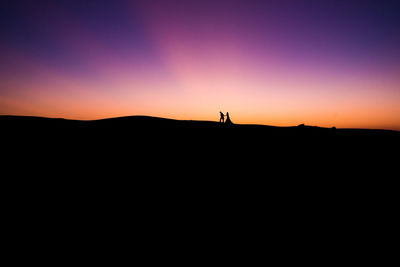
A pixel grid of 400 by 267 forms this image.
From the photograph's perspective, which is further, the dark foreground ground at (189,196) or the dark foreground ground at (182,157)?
the dark foreground ground at (182,157)

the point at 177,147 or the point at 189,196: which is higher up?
the point at 177,147

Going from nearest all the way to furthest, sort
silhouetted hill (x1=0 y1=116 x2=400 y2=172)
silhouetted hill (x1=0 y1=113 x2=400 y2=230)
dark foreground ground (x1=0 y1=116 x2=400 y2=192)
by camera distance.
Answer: silhouetted hill (x1=0 y1=113 x2=400 y2=230) < dark foreground ground (x1=0 y1=116 x2=400 y2=192) < silhouetted hill (x1=0 y1=116 x2=400 y2=172)

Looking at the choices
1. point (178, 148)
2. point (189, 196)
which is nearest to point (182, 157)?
point (178, 148)

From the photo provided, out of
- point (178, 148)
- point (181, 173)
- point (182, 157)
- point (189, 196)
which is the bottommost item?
point (189, 196)

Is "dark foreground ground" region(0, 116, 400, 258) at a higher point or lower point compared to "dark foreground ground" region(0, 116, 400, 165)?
lower

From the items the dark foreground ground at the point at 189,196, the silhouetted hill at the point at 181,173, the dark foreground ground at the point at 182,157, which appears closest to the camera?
the dark foreground ground at the point at 189,196

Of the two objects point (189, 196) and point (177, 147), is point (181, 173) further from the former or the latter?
point (177, 147)

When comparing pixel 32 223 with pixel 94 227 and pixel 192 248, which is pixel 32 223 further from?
pixel 192 248

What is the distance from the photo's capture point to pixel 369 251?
3.53 m

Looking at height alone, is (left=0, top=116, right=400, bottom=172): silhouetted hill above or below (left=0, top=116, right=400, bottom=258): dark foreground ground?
above

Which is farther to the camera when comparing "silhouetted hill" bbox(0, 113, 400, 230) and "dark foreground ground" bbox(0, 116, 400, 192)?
"dark foreground ground" bbox(0, 116, 400, 192)

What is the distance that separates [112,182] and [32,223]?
2.04 meters

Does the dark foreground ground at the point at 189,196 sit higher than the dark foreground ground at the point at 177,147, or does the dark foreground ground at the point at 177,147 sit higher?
the dark foreground ground at the point at 177,147

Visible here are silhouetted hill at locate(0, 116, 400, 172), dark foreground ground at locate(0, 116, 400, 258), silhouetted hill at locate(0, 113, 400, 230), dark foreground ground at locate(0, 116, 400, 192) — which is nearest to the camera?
dark foreground ground at locate(0, 116, 400, 258)
